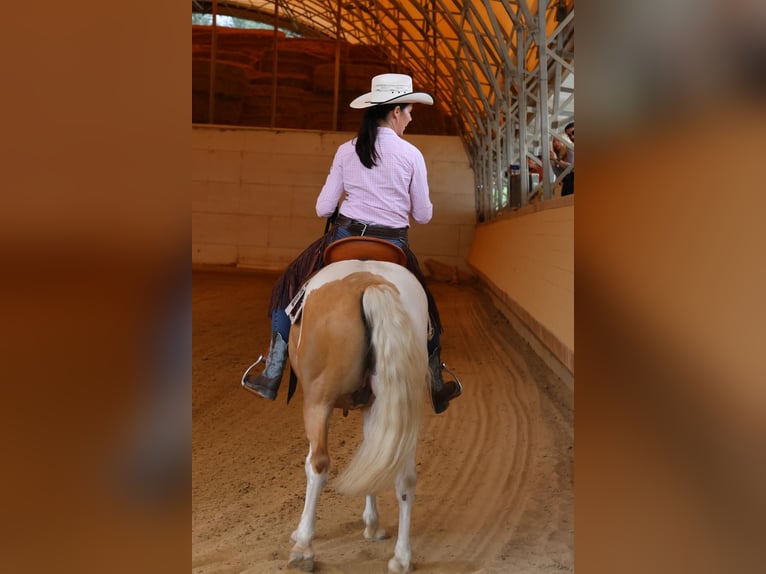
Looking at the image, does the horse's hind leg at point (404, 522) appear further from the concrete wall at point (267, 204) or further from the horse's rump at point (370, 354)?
the concrete wall at point (267, 204)

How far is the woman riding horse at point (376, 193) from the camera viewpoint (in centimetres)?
322

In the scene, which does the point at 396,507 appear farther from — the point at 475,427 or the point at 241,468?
the point at 475,427

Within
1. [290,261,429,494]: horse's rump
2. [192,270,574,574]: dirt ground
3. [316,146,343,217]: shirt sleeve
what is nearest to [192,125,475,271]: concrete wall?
[192,270,574,574]: dirt ground

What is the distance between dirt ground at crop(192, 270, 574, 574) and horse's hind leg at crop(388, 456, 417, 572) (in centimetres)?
7

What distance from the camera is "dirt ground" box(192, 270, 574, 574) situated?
9.76 feet

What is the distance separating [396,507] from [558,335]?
2576mm

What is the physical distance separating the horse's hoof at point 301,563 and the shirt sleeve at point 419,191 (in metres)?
1.44

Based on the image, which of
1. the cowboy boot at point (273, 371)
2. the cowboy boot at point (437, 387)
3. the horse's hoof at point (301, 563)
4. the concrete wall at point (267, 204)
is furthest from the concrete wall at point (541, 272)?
the concrete wall at point (267, 204)

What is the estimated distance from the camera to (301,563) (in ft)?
9.20

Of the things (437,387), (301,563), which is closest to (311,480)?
(301,563)

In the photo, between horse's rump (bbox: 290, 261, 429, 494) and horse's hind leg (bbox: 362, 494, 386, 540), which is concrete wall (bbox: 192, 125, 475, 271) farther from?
horse's rump (bbox: 290, 261, 429, 494)
